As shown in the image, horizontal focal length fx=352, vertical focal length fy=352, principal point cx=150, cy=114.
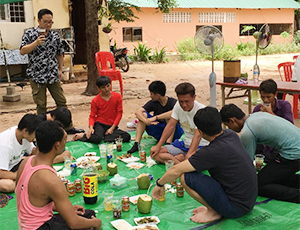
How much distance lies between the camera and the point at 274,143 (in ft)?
11.2

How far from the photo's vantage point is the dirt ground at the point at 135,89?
762 centimetres

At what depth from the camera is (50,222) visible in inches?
100

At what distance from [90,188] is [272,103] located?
2.54 metres

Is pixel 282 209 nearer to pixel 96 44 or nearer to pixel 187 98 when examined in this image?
pixel 187 98

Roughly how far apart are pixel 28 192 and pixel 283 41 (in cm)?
2415

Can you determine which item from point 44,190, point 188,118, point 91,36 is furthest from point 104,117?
point 91,36

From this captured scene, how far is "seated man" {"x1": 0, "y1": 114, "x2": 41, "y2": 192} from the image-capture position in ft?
11.7

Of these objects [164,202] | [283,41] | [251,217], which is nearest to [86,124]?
[164,202]

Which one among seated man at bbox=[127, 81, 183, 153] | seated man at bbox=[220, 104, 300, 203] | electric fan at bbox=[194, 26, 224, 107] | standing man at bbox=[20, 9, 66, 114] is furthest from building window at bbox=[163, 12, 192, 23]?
seated man at bbox=[220, 104, 300, 203]

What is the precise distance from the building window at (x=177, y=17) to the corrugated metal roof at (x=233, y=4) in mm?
656

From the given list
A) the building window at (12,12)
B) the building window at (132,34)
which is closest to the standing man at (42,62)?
the building window at (12,12)

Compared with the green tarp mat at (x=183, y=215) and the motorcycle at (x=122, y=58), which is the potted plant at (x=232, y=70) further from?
the motorcycle at (x=122, y=58)

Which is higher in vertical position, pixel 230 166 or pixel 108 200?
pixel 230 166

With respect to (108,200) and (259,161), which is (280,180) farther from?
(108,200)
